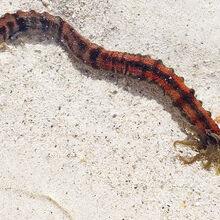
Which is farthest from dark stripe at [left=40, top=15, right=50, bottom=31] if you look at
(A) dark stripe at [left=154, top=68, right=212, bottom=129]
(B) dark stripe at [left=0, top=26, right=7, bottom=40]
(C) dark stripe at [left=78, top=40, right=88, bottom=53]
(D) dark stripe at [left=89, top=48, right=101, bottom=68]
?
(A) dark stripe at [left=154, top=68, right=212, bottom=129]

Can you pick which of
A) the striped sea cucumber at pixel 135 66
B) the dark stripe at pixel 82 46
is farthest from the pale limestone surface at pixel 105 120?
the dark stripe at pixel 82 46

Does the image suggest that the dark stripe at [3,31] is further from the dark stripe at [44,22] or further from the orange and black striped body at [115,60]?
the dark stripe at [44,22]

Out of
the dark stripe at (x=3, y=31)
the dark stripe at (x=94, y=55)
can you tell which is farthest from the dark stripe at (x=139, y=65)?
the dark stripe at (x=3, y=31)

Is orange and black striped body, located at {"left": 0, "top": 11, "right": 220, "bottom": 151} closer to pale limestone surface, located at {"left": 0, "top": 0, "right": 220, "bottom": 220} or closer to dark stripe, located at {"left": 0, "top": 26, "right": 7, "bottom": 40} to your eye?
dark stripe, located at {"left": 0, "top": 26, "right": 7, "bottom": 40}

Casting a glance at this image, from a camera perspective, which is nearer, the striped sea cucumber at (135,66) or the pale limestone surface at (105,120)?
the pale limestone surface at (105,120)

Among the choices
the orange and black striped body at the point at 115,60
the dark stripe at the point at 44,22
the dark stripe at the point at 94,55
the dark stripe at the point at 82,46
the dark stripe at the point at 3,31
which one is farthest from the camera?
the dark stripe at the point at 44,22

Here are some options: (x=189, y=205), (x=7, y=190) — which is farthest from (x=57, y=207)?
(x=189, y=205)

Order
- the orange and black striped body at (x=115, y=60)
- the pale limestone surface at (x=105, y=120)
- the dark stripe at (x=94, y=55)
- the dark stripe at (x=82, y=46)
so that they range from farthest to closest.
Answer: the dark stripe at (x=82, y=46) < the dark stripe at (x=94, y=55) < the orange and black striped body at (x=115, y=60) < the pale limestone surface at (x=105, y=120)

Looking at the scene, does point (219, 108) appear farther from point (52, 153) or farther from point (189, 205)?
point (52, 153)

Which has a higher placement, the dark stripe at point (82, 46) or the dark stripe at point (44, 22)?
the dark stripe at point (44, 22)
